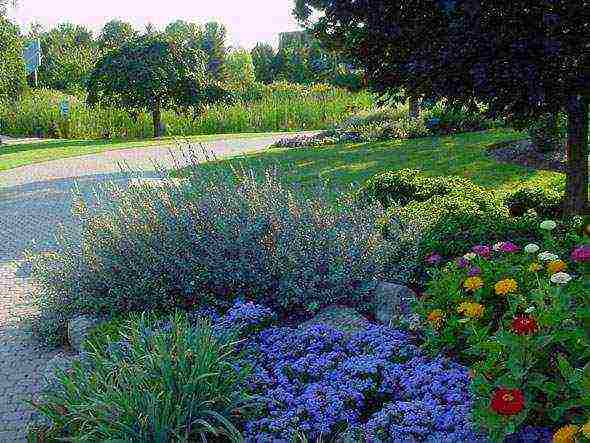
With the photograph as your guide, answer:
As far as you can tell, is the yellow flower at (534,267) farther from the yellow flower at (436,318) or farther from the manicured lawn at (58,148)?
the manicured lawn at (58,148)

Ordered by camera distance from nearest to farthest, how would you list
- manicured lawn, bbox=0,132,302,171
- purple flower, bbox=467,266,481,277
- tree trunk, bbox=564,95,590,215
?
purple flower, bbox=467,266,481,277 → tree trunk, bbox=564,95,590,215 → manicured lawn, bbox=0,132,302,171

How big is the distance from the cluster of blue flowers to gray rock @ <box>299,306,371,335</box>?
0.16 metres

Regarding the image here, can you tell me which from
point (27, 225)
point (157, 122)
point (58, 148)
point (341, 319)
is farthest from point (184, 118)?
point (341, 319)

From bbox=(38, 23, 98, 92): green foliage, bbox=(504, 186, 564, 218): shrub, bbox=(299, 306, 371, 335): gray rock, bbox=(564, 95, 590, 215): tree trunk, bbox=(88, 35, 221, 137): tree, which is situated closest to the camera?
bbox=(299, 306, 371, 335): gray rock

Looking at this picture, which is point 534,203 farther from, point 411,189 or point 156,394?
point 156,394

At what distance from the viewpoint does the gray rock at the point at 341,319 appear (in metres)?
4.07

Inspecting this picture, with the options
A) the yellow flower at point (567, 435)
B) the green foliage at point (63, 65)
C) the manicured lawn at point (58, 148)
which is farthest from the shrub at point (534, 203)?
the green foliage at point (63, 65)

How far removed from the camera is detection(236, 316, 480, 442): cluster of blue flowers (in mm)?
2951

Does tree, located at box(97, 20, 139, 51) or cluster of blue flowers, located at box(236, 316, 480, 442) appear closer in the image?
cluster of blue flowers, located at box(236, 316, 480, 442)

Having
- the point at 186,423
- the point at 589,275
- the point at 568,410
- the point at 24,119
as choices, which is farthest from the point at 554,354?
the point at 24,119

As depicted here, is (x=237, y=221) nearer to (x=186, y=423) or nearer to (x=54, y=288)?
(x=54, y=288)

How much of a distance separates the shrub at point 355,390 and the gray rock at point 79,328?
1.30 metres

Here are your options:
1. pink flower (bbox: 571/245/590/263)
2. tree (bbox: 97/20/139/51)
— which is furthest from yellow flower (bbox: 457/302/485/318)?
tree (bbox: 97/20/139/51)

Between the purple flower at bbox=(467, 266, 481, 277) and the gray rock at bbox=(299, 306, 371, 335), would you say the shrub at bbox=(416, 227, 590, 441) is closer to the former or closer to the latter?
the purple flower at bbox=(467, 266, 481, 277)
